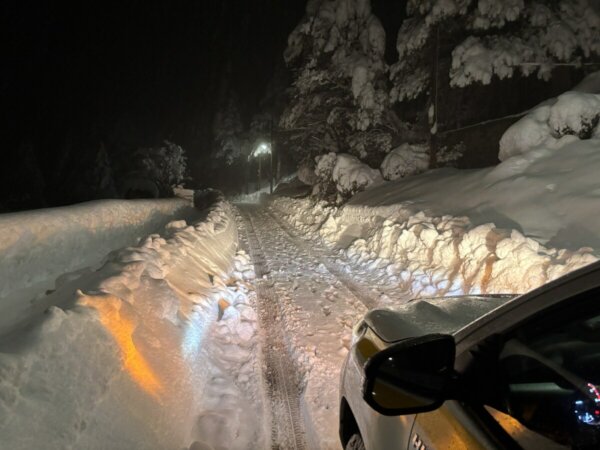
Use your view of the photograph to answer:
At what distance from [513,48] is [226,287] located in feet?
35.8

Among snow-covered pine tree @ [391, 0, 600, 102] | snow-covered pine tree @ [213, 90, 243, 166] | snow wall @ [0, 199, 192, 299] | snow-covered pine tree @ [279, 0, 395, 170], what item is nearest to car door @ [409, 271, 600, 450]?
snow wall @ [0, 199, 192, 299]

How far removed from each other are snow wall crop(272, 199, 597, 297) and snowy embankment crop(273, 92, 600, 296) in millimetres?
18

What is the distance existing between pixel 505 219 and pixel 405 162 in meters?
7.79

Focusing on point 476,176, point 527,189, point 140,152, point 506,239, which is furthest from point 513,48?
point 140,152

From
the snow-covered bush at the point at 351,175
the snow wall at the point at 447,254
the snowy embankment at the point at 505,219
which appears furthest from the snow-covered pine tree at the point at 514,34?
the snow wall at the point at 447,254

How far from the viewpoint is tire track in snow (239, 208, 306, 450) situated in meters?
3.51

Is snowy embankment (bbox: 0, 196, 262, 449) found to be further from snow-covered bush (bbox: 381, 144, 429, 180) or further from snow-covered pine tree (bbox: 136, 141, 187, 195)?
snow-covered pine tree (bbox: 136, 141, 187, 195)

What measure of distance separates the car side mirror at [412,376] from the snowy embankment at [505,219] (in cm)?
455

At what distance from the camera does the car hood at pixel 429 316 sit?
91.7 inches

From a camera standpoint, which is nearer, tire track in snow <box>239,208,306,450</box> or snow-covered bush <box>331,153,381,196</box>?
tire track in snow <box>239,208,306,450</box>

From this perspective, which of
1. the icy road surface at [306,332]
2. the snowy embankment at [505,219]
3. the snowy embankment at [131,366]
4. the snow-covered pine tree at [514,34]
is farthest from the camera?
the snow-covered pine tree at [514,34]

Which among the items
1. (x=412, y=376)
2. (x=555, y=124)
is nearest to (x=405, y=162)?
(x=555, y=124)

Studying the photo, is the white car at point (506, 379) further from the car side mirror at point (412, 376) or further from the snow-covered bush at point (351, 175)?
the snow-covered bush at point (351, 175)

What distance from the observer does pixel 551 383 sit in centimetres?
145
